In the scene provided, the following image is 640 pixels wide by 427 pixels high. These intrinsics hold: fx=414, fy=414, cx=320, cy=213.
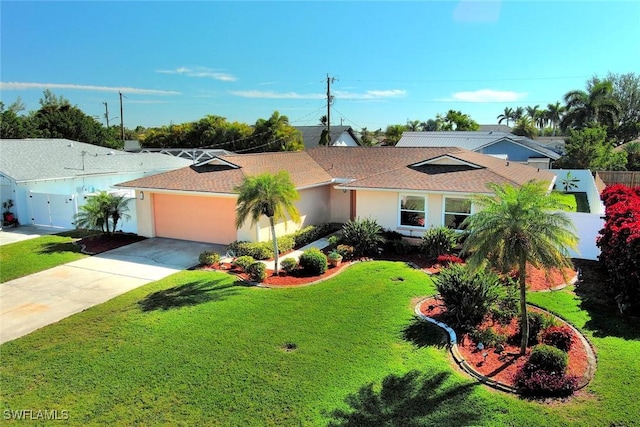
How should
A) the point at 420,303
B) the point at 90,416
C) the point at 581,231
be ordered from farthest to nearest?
the point at 581,231 < the point at 420,303 < the point at 90,416

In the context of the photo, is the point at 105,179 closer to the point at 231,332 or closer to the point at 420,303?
the point at 231,332

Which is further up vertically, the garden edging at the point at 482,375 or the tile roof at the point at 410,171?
the tile roof at the point at 410,171

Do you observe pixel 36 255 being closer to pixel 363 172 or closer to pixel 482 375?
pixel 363 172

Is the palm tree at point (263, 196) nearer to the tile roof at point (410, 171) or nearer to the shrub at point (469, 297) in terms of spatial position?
the tile roof at point (410, 171)

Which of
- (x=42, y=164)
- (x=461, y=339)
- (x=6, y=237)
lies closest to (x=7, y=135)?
(x=42, y=164)

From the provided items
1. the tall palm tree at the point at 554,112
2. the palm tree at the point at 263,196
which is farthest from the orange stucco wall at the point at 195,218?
the tall palm tree at the point at 554,112

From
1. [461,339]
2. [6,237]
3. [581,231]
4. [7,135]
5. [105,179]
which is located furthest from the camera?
[7,135]
